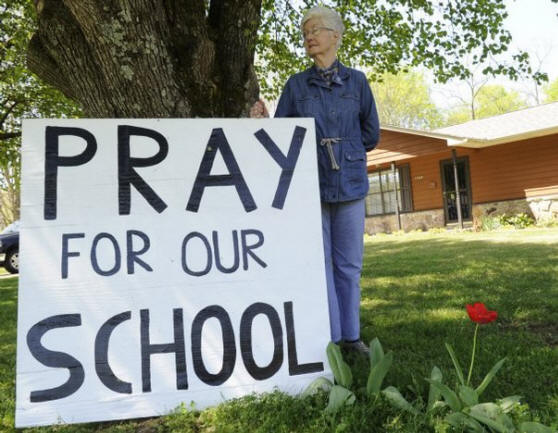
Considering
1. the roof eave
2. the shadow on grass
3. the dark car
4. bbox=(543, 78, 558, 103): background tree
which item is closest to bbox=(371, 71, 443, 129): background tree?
bbox=(543, 78, 558, 103): background tree

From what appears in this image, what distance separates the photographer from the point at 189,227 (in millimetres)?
2363

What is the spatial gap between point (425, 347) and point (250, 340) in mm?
1346

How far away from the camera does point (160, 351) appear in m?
2.21

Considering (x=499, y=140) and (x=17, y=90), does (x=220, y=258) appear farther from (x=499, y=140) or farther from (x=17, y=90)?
(x=499, y=140)

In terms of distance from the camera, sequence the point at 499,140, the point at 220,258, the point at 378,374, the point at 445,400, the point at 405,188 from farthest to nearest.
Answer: the point at 405,188, the point at 499,140, the point at 220,258, the point at 378,374, the point at 445,400

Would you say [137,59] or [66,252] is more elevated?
[137,59]

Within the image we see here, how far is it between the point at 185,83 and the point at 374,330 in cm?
225

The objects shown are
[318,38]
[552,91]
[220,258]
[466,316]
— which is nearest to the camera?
[220,258]

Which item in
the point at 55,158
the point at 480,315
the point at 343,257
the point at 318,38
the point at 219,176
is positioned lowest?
the point at 480,315

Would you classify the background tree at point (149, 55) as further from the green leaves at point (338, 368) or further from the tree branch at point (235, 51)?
the green leaves at point (338, 368)

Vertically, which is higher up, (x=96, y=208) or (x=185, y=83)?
(x=185, y=83)

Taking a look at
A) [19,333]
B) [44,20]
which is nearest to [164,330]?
[19,333]

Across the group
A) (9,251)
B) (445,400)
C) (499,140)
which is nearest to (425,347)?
(445,400)

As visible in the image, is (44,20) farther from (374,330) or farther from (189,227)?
(374,330)
